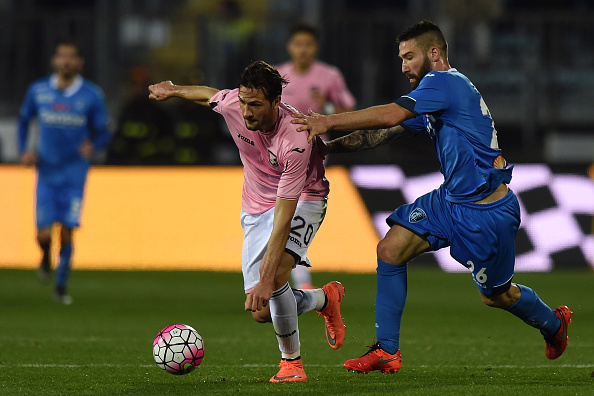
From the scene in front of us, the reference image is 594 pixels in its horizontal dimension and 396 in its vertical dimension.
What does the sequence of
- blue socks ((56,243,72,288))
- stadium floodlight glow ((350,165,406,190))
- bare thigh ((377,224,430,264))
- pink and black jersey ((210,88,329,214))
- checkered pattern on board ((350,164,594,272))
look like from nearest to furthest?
pink and black jersey ((210,88,329,214)) < bare thigh ((377,224,430,264)) < blue socks ((56,243,72,288)) < checkered pattern on board ((350,164,594,272)) < stadium floodlight glow ((350,165,406,190))

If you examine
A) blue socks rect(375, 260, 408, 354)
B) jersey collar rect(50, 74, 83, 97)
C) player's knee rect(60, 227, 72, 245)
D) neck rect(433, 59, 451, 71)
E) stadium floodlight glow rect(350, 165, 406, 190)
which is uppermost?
neck rect(433, 59, 451, 71)

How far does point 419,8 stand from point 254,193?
1029 cm

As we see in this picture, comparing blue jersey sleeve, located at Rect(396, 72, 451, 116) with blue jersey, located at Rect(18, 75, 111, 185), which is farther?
blue jersey, located at Rect(18, 75, 111, 185)

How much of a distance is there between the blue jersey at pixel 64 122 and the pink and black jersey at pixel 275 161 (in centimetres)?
482

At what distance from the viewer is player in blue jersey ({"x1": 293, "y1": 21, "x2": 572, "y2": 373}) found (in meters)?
6.20

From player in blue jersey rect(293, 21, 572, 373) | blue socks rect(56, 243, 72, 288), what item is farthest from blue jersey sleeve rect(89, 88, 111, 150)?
player in blue jersey rect(293, 21, 572, 373)

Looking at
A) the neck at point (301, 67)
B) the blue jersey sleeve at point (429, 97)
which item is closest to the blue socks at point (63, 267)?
the neck at point (301, 67)

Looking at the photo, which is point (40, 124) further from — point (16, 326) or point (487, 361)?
point (487, 361)

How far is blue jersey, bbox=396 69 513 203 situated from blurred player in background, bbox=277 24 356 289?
3.85 metres

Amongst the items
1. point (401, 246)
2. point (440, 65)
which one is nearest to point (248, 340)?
point (401, 246)

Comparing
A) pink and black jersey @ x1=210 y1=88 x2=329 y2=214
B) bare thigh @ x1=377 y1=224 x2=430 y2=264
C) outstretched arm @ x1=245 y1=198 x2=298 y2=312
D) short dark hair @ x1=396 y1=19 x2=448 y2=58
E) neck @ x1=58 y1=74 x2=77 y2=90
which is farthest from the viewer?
neck @ x1=58 y1=74 x2=77 y2=90

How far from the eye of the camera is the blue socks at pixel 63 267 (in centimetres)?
1065

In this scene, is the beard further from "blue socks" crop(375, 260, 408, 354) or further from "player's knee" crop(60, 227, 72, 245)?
"player's knee" crop(60, 227, 72, 245)

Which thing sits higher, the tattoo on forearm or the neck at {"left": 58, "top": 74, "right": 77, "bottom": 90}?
the tattoo on forearm
